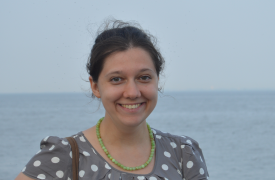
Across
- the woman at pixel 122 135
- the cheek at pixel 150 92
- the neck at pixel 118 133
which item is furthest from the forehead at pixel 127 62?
the neck at pixel 118 133

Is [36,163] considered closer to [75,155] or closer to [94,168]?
[75,155]

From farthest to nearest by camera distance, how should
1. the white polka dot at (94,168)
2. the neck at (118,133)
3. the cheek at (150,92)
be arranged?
the neck at (118,133)
the cheek at (150,92)
the white polka dot at (94,168)

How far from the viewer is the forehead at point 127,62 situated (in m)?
2.05

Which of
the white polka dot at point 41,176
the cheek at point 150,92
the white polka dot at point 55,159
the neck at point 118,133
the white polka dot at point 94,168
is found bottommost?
the white polka dot at point 41,176

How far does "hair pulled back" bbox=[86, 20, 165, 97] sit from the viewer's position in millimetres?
2117

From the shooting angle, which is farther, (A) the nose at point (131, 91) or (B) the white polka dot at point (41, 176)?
(A) the nose at point (131, 91)

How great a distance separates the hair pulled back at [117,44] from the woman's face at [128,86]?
1.5 inches

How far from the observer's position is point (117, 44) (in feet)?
6.93

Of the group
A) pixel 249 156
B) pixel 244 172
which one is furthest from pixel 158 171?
pixel 249 156

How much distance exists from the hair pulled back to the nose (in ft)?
0.73

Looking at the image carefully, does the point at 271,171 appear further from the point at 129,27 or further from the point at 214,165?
the point at 129,27

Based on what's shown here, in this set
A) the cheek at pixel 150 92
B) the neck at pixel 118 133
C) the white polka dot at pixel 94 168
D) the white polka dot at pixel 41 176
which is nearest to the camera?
the white polka dot at pixel 41 176

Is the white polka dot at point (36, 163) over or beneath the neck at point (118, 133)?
beneath

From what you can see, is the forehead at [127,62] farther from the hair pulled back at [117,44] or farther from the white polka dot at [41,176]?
the white polka dot at [41,176]
